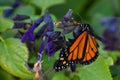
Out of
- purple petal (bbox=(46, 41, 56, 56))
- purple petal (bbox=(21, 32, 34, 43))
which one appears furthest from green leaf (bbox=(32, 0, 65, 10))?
purple petal (bbox=(46, 41, 56, 56))

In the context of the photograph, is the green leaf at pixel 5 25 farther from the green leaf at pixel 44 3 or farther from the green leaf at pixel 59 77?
the green leaf at pixel 44 3

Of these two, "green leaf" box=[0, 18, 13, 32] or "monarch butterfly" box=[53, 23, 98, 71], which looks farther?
"green leaf" box=[0, 18, 13, 32]

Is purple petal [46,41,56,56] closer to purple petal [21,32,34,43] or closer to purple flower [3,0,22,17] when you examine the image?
purple petal [21,32,34,43]

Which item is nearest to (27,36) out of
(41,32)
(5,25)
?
(41,32)

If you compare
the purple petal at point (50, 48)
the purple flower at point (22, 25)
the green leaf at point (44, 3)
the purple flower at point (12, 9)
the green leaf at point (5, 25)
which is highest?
the purple flower at point (12, 9)

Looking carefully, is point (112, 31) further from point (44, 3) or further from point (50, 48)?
point (50, 48)

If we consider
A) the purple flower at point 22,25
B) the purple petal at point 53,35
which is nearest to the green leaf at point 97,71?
the purple petal at point 53,35
